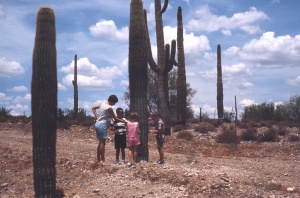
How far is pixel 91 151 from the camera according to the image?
14.4 m

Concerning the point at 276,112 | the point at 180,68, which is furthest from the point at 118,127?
the point at 276,112

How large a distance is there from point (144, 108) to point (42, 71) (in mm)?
3099

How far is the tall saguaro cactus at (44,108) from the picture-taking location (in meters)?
7.97

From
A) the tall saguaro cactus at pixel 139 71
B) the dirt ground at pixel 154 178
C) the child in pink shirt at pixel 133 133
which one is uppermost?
Answer: the tall saguaro cactus at pixel 139 71

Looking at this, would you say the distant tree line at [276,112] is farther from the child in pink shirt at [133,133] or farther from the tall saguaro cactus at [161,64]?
the child in pink shirt at [133,133]

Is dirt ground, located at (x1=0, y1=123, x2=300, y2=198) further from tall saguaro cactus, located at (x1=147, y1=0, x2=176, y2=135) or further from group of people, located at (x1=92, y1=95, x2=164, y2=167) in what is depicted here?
tall saguaro cactus, located at (x1=147, y1=0, x2=176, y2=135)

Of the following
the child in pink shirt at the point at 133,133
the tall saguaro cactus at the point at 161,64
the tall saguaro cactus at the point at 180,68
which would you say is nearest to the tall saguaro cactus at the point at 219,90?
the tall saguaro cactus at the point at 180,68

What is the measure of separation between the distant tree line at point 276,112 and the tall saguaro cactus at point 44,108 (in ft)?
76.6

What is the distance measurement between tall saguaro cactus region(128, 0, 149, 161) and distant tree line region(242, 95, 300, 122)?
2068 cm

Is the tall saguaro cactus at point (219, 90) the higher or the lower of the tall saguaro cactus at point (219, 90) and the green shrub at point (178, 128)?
the higher

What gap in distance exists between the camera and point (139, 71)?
10.2 meters

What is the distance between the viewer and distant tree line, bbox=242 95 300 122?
103 ft

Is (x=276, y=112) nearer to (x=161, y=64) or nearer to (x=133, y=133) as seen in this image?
(x=161, y=64)

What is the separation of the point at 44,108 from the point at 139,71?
297cm
